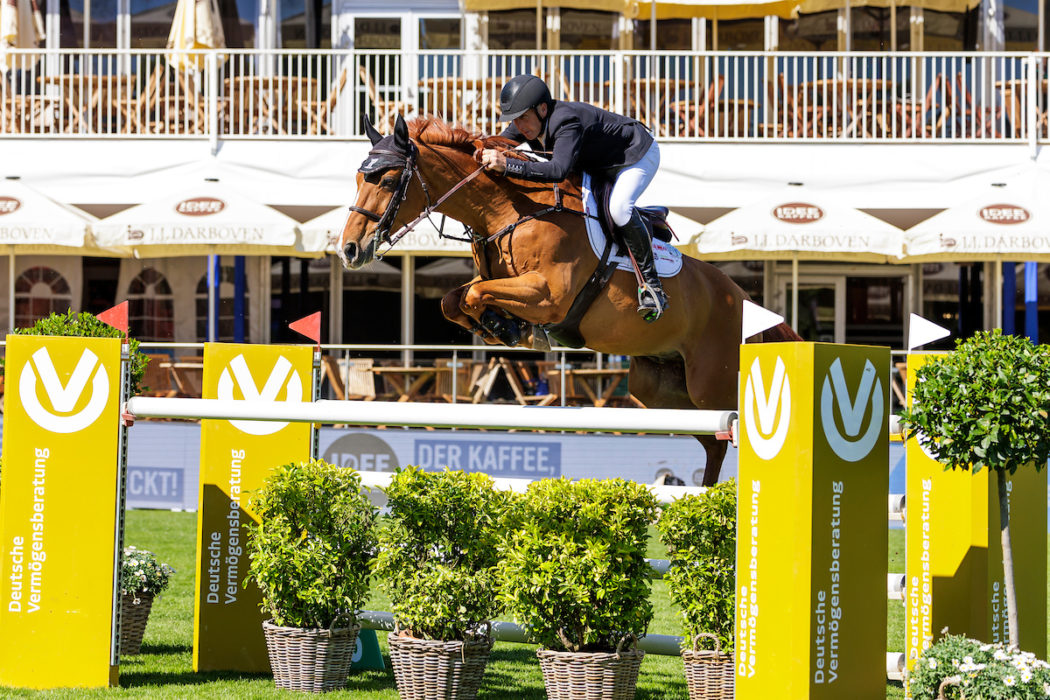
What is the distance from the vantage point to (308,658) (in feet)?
18.1

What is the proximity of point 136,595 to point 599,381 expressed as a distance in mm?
7936

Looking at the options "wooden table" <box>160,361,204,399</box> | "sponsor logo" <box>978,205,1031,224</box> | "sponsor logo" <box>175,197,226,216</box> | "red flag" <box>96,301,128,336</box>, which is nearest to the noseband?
"red flag" <box>96,301,128,336</box>

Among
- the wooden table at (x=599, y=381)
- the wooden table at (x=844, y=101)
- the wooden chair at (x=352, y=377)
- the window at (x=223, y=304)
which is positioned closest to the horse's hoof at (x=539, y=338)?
the wooden table at (x=599, y=381)

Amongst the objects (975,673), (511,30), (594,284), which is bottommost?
(975,673)

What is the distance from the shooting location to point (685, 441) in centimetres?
1346

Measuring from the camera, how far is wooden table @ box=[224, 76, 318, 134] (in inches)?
655

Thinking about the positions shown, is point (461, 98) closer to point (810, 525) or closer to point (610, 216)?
point (610, 216)

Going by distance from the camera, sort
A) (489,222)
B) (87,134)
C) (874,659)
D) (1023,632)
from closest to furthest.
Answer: (874,659) → (1023,632) → (489,222) → (87,134)

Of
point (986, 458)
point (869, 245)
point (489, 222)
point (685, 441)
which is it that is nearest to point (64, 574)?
point (489, 222)

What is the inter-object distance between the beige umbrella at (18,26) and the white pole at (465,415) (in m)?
12.9

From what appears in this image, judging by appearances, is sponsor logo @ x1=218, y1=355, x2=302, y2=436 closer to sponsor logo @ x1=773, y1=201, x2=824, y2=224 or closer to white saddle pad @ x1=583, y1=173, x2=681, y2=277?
white saddle pad @ x1=583, y1=173, x2=681, y2=277

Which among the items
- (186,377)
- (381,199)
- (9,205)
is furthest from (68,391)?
(9,205)

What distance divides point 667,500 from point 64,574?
2.71 metres

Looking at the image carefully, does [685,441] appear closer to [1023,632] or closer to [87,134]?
[1023,632]
